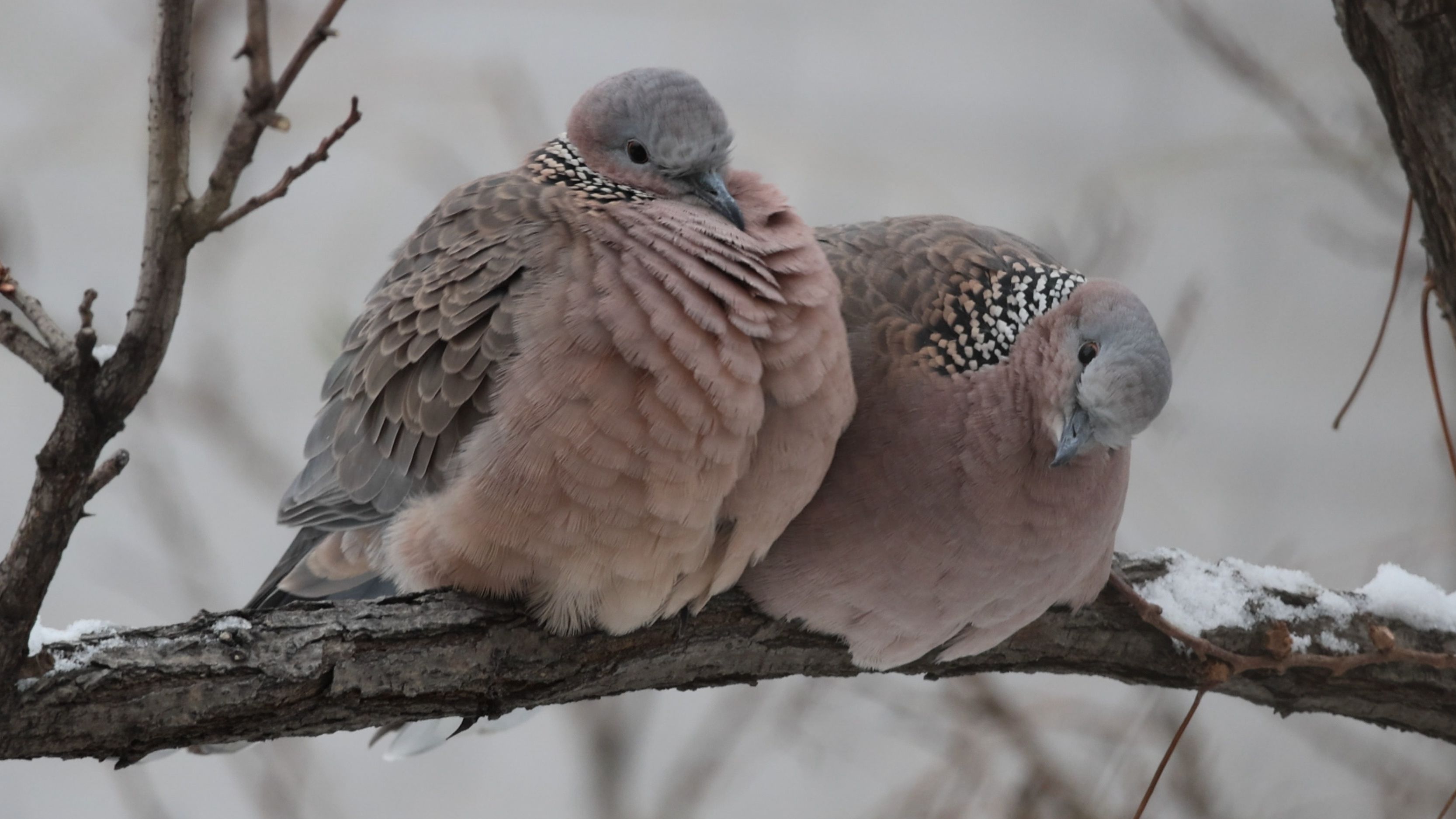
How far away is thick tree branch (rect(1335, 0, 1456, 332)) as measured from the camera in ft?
6.36

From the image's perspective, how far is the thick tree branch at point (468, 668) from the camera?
5.25 feet

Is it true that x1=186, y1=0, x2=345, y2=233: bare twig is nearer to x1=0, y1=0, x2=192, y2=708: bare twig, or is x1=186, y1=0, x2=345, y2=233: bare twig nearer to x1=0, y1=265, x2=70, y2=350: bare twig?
x1=0, y1=0, x2=192, y2=708: bare twig

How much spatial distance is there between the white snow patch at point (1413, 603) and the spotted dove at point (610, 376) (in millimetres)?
1211

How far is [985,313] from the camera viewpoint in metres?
2.14

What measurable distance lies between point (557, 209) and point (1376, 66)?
1.34m

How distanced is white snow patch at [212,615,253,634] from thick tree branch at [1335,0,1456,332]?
75.5 inches

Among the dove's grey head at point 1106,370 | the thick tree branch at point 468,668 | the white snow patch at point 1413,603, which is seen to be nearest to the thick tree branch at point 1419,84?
the dove's grey head at point 1106,370

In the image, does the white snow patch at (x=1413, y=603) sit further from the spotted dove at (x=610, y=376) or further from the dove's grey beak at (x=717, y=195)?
the dove's grey beak at (x=717, y=195)

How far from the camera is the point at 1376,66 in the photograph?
2027 millimetres

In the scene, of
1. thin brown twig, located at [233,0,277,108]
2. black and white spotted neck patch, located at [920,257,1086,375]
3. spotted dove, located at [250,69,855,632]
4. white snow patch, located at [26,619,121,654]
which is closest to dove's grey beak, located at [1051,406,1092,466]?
black and white spotted neck patch, located at [920,257,1086,375]

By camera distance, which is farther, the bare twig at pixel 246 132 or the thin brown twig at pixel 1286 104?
the thin brown twig at pixel 1286 104

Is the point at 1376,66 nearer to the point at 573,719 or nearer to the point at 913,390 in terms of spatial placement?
the point at 913,390

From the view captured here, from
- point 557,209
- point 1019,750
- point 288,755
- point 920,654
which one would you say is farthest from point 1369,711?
point 288,755

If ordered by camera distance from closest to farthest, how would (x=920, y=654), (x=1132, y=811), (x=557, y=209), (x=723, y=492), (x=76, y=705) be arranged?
(x=76, y=705)
(x=723, y=492)
(x=557, y=209)
(x=920, y=654)
(x=1132, y=811)
